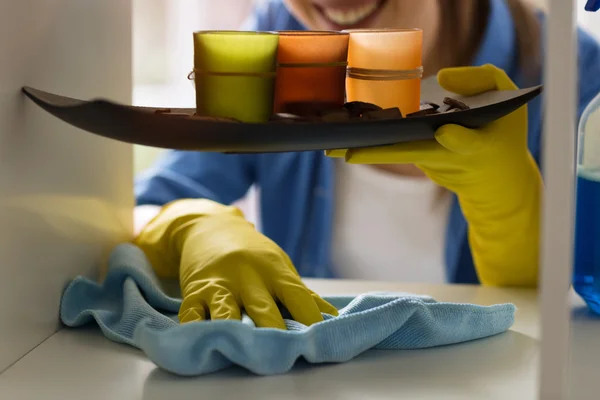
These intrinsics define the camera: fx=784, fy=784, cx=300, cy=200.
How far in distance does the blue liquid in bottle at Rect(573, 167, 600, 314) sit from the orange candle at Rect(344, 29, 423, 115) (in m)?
0.19

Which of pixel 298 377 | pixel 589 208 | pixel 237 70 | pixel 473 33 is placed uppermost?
pixel 473 33

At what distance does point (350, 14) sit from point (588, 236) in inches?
34.1

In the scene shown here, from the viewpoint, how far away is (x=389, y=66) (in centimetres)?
68

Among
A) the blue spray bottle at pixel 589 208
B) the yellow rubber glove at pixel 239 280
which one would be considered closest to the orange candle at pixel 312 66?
the yellow rubber glove at pixel 239 280

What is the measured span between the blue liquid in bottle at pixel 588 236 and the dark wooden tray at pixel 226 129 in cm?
17

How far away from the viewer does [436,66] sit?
1.46 m

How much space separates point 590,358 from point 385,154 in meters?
0.24

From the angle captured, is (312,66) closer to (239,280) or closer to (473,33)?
(239,280)

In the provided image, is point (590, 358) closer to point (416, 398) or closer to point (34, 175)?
point (416, 398)

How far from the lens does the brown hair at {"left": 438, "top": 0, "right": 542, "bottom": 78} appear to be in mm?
1462

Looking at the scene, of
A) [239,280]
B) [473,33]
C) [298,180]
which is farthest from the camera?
[298,180]

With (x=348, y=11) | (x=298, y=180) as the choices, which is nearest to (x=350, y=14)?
(x=348, y=11)

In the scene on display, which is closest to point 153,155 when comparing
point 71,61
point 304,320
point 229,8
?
point 229,8

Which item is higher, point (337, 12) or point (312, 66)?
point (337, 12)
